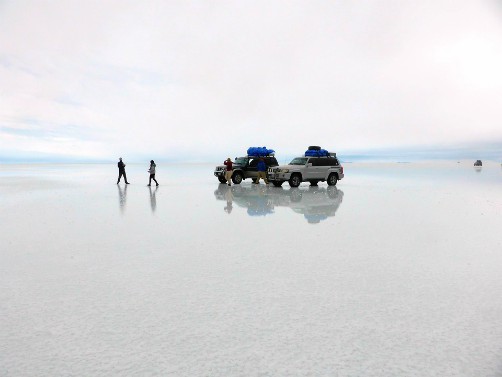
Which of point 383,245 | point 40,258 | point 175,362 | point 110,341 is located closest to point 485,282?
point 383,245

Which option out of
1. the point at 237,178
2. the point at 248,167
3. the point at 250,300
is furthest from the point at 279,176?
the point at 250,300

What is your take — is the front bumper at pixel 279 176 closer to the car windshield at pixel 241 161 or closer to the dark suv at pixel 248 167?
the dark suv at pixel 248 167

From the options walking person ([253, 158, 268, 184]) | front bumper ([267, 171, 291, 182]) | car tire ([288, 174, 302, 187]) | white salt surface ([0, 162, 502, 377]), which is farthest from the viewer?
walking person ([253, 158, 268, 184])

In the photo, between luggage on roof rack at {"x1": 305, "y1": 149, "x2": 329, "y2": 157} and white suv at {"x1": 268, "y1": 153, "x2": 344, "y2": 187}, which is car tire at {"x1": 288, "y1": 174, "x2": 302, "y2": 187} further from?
luggage on roof rack at {"x1": 305, "y1": 149, "x2": 329, "y2": 157}

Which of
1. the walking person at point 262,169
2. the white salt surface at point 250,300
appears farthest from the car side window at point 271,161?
the white salt surface at point 250,300

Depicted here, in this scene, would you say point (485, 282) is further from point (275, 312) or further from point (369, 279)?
point (275, 312)

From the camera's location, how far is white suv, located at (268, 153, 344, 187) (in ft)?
88.9

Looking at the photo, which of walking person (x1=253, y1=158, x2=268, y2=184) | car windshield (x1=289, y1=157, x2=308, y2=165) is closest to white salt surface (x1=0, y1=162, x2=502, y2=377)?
car windshield (x1=289, y1=157, x2=308, y2=165)

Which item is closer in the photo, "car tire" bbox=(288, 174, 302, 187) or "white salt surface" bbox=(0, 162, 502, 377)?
"white salt surface" bbox=(0, 162, 502, 377)

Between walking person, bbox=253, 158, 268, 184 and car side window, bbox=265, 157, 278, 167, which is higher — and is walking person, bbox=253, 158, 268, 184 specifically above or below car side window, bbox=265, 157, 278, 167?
below

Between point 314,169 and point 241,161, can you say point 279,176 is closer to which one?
point 314,169

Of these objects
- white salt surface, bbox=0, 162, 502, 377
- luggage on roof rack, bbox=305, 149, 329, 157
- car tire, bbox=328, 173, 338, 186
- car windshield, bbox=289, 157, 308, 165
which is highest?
luggage on roof rack, bbox=305, 149, 329, 157

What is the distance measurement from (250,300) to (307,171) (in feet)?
75.3

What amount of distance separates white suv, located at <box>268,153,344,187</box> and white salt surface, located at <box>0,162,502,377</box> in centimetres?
1619
